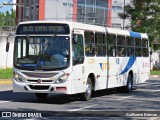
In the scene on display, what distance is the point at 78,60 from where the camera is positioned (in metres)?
16.9

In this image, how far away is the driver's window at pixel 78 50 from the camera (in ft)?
54.3

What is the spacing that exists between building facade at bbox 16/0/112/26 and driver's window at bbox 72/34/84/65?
49.3 meters

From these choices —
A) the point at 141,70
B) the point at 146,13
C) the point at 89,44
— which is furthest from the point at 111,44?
the point at 146,13

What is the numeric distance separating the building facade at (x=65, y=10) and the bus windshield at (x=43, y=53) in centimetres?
4984

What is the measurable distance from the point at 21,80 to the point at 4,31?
103ft

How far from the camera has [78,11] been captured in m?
72.1

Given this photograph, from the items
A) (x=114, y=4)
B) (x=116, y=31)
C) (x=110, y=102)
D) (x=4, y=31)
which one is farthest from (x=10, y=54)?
(x=114, y=4)

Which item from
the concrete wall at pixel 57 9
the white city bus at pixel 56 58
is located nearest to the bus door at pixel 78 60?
the white city bus at pixel 56 58

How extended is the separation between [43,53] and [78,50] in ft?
4.55

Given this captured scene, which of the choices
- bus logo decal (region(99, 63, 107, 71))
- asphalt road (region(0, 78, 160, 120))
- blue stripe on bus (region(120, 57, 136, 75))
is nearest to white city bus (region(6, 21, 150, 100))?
bus logo decal (region(99, 63, 107, 71))

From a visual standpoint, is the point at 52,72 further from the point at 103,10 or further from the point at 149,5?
the point at 103,10

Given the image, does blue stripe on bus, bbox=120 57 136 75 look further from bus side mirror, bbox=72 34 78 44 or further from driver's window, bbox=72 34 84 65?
bus side mirror, bbox=72 34 78 44

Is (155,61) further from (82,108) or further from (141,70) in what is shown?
(82,108)

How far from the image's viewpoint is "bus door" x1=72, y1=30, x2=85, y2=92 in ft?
54.3
